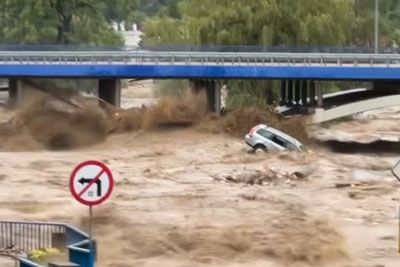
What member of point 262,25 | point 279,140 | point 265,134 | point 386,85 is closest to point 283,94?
point 262,25

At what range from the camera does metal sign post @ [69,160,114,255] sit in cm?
1328

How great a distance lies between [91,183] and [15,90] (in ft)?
173

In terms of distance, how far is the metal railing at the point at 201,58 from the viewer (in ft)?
204

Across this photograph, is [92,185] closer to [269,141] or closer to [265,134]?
[269,141]

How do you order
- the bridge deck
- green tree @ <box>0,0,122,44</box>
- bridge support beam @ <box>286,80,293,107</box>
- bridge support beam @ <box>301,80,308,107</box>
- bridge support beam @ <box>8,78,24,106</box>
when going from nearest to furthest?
1. the bridge deck
2. bridge support beam @ <box>8,78,24,106</box>
3. bridge support beam @ <box>301,80,308,107</box>
4. bridge support beam @ <box>286,80,293,107</box>
5. green tree @ <box>0,0,122,44</box>

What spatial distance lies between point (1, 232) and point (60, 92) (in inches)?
1760

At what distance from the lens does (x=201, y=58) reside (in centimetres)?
6244

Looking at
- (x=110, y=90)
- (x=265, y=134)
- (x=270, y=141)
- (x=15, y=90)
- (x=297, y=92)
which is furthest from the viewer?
(x=297, y=92)

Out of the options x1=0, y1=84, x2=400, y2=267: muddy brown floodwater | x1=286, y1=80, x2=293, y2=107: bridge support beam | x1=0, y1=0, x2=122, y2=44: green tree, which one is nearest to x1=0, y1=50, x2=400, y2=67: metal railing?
x1=0, y1=84, x2=400, y2=267: muddy brown floodwater

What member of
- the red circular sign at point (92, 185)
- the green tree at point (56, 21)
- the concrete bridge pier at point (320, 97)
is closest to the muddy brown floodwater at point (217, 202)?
the red circular sign at point (92, 185)

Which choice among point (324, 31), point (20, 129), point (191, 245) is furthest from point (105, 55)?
point (191, 245)

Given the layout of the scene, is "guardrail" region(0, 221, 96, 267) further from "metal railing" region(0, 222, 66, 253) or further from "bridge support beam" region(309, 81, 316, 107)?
"bridge support beam" region(309, 81, 316, 107)

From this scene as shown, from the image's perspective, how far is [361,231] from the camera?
30.0 m

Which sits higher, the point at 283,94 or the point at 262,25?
the point at 262,25
